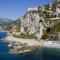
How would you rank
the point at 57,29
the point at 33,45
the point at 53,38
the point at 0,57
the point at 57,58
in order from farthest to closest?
the point at 57,29 → the point at 53,38 → the point at 33,45 → the point at 0,57 → the point at 57,58

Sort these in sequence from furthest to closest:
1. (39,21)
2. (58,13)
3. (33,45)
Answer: (58,13) → (39,21) → (33,45)

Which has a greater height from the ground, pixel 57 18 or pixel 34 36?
pixel 57 18

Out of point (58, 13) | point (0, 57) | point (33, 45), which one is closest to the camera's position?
point (0, 57)

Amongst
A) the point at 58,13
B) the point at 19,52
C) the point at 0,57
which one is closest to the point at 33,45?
the point at 19,52

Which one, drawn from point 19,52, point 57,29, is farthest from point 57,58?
point 57,29

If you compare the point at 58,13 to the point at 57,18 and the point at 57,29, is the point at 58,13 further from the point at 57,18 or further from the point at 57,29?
the point at 57,29

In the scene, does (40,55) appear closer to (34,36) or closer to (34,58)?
(34,58)

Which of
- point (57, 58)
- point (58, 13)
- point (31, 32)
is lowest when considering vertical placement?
point (57, 58)

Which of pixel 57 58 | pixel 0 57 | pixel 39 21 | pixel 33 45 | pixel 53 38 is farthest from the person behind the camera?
pixel 39 21

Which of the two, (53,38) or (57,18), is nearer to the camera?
(53,38)
